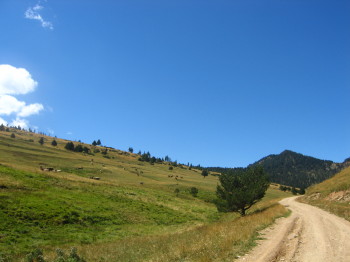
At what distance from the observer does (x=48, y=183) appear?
151 ft

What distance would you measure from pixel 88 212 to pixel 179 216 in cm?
1851

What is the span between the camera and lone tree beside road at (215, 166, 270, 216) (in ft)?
117

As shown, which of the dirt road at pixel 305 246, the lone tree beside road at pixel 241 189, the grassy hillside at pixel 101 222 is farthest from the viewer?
the lone tree beside road at pixel 241 189

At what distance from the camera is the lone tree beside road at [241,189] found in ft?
117

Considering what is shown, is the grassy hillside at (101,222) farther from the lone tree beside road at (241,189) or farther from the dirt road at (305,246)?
the lone tree beside road at (241,189)

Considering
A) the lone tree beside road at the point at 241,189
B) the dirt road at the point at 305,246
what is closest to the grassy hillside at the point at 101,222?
the dirt road at the point at 305,246

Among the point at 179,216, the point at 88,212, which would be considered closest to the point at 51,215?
the point at 88,212

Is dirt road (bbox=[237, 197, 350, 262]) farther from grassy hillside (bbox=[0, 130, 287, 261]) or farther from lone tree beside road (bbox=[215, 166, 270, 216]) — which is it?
lone tree beside road (bbox=[215, 166, 270, 216])

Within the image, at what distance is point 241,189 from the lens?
36469mm

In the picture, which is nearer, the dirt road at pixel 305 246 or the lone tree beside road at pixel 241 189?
the dirt road at pixel 305 246

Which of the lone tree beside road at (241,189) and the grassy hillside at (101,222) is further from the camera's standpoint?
the lone tree beside road at (241,189)

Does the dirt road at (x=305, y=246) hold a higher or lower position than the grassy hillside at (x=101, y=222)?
higher

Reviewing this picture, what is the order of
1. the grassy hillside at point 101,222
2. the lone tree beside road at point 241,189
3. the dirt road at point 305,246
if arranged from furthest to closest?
the lone tree beside road at point 241,189 → the grassy hillside at point 101,222 → the dirt road at point 305,246

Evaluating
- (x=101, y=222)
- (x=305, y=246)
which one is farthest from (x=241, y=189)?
(x=305, y=246)
